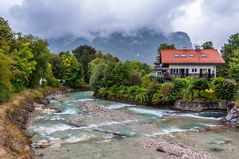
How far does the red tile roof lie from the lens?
55.9 meters

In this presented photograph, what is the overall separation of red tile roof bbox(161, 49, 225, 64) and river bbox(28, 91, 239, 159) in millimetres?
19156

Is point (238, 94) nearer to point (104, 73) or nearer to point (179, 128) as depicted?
point (179, 128)

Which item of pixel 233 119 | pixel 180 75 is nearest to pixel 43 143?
pixel 233 119

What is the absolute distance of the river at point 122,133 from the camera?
19953mm

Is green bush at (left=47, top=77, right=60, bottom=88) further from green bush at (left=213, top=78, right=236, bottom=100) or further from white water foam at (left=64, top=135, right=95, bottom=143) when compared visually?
white water foam at (left=64, top=135, right=95, bottom=143)

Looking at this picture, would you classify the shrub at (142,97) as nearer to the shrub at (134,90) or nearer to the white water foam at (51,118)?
the shrub at (134,90)

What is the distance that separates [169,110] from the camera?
4144 centimetres

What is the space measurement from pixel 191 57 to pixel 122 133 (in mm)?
35404

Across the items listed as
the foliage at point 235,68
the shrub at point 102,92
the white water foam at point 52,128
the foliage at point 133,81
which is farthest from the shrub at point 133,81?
the white water foam at point 52,128

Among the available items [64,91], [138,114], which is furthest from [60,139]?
[64,91]

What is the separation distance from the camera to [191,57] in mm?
57500

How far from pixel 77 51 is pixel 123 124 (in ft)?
258

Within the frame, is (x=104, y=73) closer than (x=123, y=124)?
No

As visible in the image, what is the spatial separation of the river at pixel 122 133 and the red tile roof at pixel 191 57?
1916 centimetres
